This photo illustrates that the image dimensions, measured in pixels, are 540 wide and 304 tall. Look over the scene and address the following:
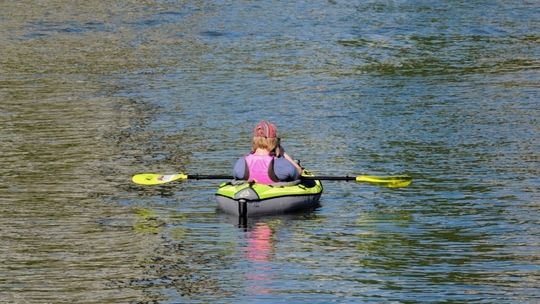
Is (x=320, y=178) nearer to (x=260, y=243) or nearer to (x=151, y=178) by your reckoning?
(x=151, y=178)

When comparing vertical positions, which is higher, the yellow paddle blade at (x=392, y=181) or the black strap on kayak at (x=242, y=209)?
the yellow paddle blade at (x=392, y=181)

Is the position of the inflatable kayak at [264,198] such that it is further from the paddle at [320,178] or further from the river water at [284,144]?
the paddle at [320,178]

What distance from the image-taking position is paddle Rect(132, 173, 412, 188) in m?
23.9

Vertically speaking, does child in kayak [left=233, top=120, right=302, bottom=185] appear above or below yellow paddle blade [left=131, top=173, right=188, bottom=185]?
above

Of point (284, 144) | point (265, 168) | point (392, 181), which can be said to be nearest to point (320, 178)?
point (265, 168)

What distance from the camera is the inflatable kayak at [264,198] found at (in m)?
22.2

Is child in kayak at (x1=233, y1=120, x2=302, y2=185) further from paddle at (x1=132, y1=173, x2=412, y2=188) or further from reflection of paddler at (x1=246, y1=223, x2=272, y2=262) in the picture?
reflection of paddler at (x1=246, y1=223, x2=272, y2=262)

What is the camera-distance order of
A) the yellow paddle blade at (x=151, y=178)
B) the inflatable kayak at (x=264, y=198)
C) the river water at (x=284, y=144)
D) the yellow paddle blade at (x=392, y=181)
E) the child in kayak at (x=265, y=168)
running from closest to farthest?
the river water at (x=284, y=144) → the inflatable kayak at (x=264, y=198) → the child in kayak at (x=265, y=168) → the yellow paddle blade at (x=392, y=181) → the yellow paddle blade at (x=151, y=178)

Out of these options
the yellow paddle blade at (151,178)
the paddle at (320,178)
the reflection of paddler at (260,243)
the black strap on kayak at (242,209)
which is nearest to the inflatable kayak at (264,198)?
the black strap on kayak at (242,209)

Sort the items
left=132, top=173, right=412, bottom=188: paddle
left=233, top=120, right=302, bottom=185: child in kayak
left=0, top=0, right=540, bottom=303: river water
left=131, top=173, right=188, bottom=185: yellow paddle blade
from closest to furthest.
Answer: left=0, top=0, right=540, bottom=303: river water < left=233, top=120, right=302, bottom=185: child in kayak < left=132, top=173, right=412, bottom=188: paddle < left=131, top=173, right=188, bottom=185: yellow paddle blade

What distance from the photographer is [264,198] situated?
22297 millimetres

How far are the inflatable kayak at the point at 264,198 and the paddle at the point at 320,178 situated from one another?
0.56 metres

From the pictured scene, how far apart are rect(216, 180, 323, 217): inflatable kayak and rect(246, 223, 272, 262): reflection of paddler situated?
0.36m

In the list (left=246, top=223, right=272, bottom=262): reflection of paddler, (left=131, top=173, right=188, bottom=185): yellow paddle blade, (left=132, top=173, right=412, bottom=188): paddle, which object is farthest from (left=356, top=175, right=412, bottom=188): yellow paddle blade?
(left=131, top=173, right=188, bottom=185): yellow paddle blade
